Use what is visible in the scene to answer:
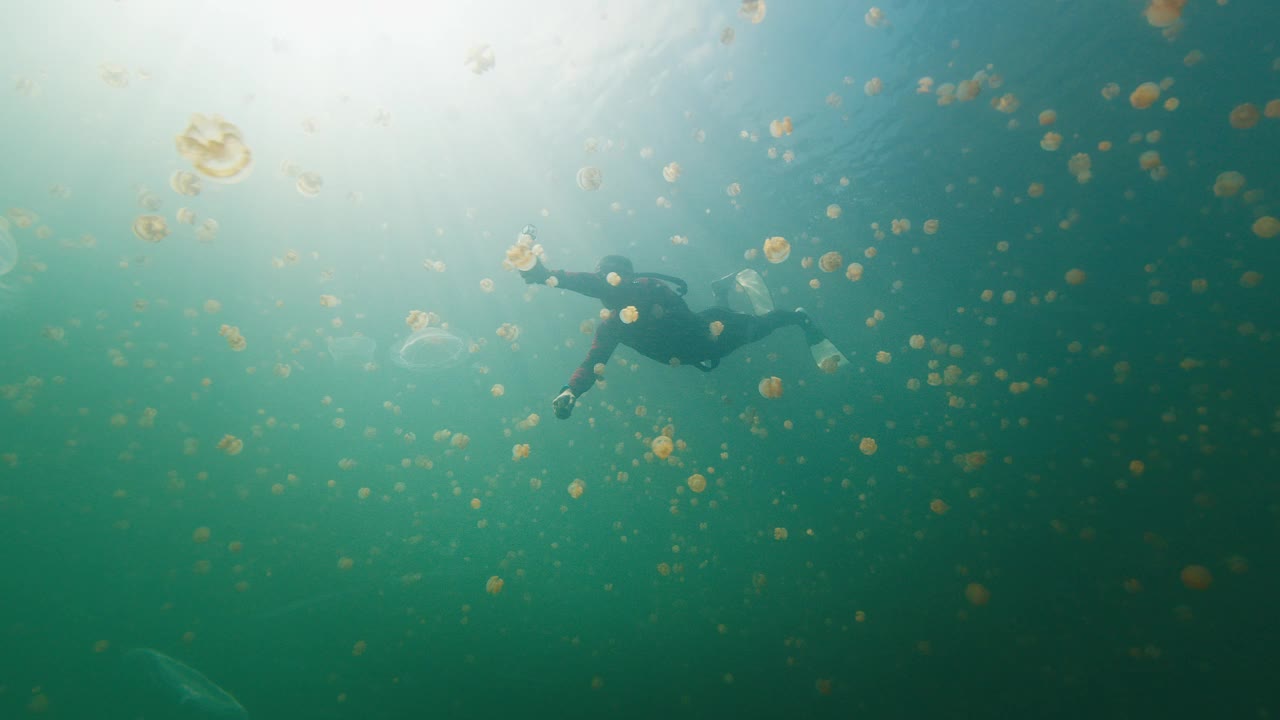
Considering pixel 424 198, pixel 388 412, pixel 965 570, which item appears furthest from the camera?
pixel 388 412

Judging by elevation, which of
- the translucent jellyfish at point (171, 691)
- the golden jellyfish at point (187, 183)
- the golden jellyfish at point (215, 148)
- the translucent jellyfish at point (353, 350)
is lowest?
the translucent jellyfish at point (171, 691)

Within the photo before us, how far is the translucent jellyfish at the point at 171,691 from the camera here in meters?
12.7

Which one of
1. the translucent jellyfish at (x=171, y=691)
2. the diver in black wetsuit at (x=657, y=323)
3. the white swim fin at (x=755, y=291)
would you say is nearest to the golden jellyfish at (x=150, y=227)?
the diver in black wetsuit at (x=657, y=323)

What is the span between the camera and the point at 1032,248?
56.2 feet

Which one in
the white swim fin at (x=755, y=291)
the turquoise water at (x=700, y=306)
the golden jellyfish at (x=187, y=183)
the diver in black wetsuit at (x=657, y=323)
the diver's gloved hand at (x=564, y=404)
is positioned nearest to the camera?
the diver's gloved hand at (x=564, y=404)

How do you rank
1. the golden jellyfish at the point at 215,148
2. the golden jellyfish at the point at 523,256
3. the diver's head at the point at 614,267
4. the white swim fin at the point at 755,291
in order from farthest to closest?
the white swim fin at the point at 755,291
the diver's head at the point at 614,267
the golden jellyfish at the point at 523,256
the golden jellyfish at the point at 215,148

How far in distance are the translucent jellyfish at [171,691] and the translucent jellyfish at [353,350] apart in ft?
52.4

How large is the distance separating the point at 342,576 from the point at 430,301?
44.9 feet

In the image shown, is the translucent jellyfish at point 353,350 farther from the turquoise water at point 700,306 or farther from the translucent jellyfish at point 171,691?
the translucent jellyfish at point 171,691

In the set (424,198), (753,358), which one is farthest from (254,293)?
(753,358)

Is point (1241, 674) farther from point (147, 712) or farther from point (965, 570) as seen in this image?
point (147, 712)

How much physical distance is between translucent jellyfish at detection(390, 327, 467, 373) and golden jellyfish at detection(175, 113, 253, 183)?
18.6m

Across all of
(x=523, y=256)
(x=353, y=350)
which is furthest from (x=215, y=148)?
(x=353, y=350)

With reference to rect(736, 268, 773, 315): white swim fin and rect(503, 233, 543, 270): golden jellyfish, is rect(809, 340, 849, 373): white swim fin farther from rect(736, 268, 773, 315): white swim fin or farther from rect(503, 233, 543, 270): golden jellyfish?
rect(503, 233, 543, 270): golden jellyfish
